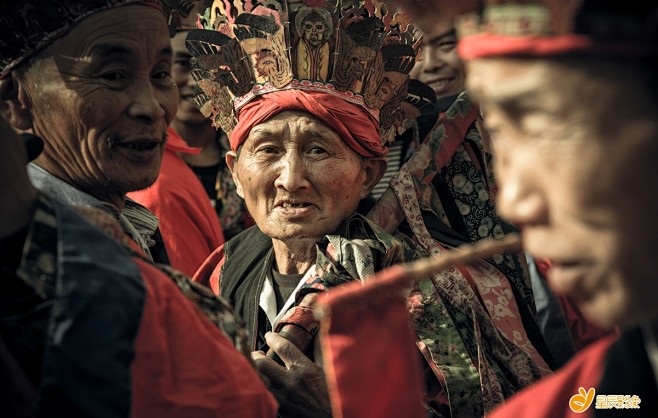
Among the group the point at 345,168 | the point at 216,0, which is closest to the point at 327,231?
the point at 345,168

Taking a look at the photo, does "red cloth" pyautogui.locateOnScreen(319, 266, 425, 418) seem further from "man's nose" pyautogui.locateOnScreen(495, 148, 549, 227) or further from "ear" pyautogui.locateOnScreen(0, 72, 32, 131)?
"ear" pyautogui.locateOnScreen(0, 72, 32, 131)

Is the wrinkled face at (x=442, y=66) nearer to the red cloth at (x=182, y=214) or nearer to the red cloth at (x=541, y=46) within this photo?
the red cloth at (x=182, y=214)

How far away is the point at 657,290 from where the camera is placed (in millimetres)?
1567

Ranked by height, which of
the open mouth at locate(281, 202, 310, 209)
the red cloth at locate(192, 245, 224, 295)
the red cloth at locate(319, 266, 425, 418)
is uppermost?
the red cloth at locate(319, 266, 425, 418)

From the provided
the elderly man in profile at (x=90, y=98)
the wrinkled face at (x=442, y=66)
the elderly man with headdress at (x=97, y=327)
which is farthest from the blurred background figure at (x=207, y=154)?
the elderly man with headdress at (x=97, y=327)

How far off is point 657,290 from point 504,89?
0.39m

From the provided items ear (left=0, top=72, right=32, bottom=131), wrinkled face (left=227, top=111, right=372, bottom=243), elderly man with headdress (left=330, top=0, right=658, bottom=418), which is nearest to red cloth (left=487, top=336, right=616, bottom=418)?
elderly man with headdress (left=330, top=0, right=658, bottom=418)

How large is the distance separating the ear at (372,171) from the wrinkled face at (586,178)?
8.31 feet

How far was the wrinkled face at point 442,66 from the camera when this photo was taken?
577 centimetres

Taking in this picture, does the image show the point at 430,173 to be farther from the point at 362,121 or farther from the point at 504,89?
the point at 504,89

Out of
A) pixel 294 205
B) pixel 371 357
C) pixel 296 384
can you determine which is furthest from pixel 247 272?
pixel 371 357

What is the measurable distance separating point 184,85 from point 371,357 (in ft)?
14.7

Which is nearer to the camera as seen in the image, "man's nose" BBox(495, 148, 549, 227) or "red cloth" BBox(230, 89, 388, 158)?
"man's nose" BBox(495, 148, 549, 227)

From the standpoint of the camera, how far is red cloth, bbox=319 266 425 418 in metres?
1.89
